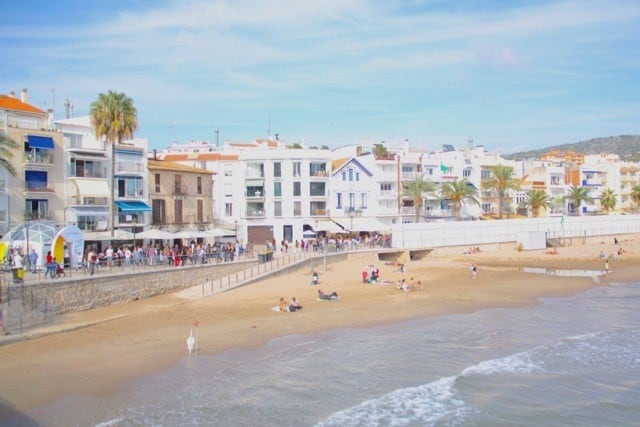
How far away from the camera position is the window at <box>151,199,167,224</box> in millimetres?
50156

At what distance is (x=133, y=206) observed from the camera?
4719cm

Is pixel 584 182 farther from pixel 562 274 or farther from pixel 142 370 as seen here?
pixel 142 370

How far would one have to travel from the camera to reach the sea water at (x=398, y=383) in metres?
17.0

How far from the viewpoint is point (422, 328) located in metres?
27.5

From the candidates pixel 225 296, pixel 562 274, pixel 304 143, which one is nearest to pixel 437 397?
pixel 225 296

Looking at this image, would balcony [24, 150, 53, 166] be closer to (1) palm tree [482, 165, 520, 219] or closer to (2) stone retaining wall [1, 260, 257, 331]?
(2) stone retaining wall [1, 260, 257, 331]

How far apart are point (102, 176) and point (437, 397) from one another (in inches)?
1345

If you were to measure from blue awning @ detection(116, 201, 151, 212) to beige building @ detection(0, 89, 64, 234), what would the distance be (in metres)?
4.39

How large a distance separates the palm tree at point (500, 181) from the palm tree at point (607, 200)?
2288 cm

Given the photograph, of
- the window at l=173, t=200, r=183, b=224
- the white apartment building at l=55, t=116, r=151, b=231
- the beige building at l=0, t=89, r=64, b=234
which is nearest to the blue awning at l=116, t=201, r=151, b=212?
the white apartment building at l=55, t=116, r=151, b=231

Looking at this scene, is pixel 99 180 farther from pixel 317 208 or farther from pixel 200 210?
pixel 317 208

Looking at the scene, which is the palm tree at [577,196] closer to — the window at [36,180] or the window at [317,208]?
the window at [317,208]

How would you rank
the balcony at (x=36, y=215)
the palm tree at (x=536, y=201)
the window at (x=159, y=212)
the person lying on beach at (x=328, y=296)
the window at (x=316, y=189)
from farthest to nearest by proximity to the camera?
the palm tree at (x=536, y=201), the window at (x=316, y=189), the window at (x=159, y=212), the balcony at (x=36, y=215), the person lying on beach at (x=328, y=296)

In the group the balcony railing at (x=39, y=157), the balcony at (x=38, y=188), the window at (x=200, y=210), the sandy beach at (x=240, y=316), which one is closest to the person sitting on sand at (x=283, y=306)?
the sandy beach at (x=240, y=316)
